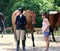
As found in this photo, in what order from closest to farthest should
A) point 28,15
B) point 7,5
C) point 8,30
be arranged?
1. point 28,15
2. point 8,30
3. point 7,5

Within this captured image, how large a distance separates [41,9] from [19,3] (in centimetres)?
301

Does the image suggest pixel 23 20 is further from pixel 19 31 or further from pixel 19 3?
pixel 19 3

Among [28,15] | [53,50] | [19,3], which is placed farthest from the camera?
[19,3]

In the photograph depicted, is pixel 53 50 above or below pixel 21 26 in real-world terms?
below

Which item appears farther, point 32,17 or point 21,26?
point 32,17

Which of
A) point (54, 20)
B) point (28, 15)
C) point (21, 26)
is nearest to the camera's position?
point (21, 26)

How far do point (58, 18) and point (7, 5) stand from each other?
21987 mm

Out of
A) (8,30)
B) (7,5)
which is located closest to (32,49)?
(8,30)

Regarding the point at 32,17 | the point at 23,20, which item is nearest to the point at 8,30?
the point at 32,17

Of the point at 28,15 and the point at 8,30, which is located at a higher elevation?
the point at 28,15

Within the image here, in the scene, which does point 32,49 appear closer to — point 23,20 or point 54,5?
point 23,20

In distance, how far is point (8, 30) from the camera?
36.7 metres

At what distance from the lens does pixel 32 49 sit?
55.0 feet

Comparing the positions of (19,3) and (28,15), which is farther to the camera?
(19,3)
